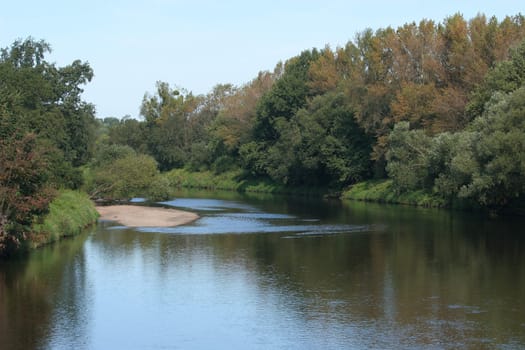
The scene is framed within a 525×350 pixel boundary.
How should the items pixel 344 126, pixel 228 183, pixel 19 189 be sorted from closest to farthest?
pixel 19 189 < pixel 344 126 < pixel 228 183

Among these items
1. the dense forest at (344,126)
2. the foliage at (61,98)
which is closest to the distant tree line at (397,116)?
the dense forest at (344,126)

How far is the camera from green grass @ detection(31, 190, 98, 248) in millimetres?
40375

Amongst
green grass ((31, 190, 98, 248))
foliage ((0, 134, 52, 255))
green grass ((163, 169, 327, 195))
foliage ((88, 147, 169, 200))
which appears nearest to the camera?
foliage ((0, 134, 52, 255))

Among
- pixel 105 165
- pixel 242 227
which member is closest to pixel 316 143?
pixel 105 165

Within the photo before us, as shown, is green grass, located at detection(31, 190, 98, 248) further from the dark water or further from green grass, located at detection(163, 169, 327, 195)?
green grass, located at detection(163, 169, 327, 195)

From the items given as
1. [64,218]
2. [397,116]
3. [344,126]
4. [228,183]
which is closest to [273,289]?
[64,218]

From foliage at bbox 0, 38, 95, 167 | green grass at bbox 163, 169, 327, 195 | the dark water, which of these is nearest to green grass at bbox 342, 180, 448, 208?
green grass at bbox 163, 169, 327, 195

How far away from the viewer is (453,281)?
108 feet

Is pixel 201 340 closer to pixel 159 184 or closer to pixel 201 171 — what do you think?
pixel 159 184

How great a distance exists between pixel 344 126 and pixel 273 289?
5302cm

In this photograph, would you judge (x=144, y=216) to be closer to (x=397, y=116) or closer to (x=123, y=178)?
(x=123, y=178)

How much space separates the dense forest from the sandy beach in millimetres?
3010

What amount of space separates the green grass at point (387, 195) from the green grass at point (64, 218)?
3020 centimetres

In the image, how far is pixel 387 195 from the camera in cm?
7500
